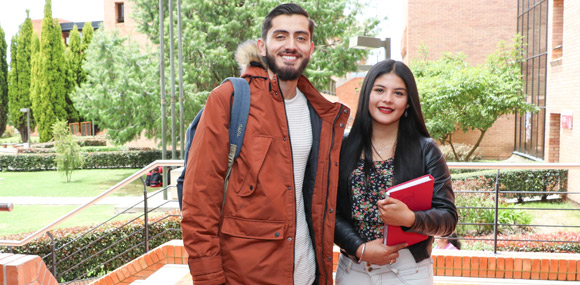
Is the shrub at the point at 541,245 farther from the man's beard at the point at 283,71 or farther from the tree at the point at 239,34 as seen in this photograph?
the tree at the point at 239,34

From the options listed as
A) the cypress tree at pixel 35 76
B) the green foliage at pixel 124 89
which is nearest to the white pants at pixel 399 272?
the green foliage at pixel 124 89

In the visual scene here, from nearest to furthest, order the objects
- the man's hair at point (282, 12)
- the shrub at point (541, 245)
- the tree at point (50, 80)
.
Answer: the man's hair at point (282, 12) < the shrub at point (541, 245) < the tree at point (50, 80)

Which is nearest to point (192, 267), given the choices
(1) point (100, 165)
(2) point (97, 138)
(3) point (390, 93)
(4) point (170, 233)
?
(3) point (390, 93)

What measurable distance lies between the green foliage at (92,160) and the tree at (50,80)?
12694mm

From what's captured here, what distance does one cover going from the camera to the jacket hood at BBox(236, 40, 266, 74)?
2176mm

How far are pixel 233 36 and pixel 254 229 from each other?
19.5 m

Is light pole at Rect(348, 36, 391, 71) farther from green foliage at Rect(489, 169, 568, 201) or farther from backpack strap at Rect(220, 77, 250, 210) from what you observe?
green foliage at Rect(489, 169, 568, 201)

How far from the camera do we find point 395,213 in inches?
76.5

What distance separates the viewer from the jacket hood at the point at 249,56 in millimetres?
2176

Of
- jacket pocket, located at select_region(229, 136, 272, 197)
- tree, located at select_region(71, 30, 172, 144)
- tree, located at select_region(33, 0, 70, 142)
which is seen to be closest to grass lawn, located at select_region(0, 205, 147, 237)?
tree, located at select_region(71, 30, 172, 144)

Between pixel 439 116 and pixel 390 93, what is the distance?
19288mm

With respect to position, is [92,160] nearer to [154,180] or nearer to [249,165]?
[154,180]

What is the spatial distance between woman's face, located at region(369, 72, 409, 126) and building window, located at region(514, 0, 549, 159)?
16.6 meters

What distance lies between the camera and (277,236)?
1.98 meters
